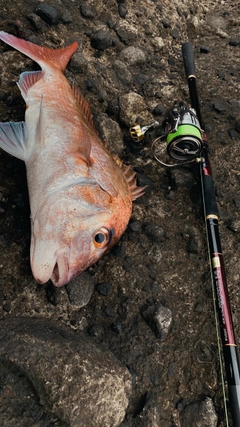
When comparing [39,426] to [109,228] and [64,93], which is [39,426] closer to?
[109,228]

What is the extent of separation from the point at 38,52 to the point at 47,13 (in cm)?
65

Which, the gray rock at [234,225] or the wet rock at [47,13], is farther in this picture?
the wet rock at [47,13]

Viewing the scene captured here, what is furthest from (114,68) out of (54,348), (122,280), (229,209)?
(54,348)

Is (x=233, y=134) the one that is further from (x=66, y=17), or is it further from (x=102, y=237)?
(x=66, y=17)

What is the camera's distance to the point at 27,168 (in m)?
2.78

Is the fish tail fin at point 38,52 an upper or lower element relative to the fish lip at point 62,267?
upper

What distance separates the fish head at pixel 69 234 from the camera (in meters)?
2.38

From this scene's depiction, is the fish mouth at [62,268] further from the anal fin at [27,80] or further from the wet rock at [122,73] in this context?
the wet rock at [122,73]

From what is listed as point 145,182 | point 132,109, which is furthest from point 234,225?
point 132,109

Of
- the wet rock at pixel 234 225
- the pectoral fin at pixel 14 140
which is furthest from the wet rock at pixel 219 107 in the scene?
the pectoral fin at pixel 14 140

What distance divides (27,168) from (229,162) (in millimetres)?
1819

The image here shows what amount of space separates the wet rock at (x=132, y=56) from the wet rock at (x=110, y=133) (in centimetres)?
85

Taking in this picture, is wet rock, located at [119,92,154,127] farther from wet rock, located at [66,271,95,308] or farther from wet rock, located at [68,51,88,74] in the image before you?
wet rock, located at [66,271,95,308]

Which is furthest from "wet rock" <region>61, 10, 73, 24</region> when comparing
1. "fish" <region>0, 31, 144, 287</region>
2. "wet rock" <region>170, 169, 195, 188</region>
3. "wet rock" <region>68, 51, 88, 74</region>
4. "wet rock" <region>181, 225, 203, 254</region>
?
"wet rock" <region>181, 225, 203, 254</region>
